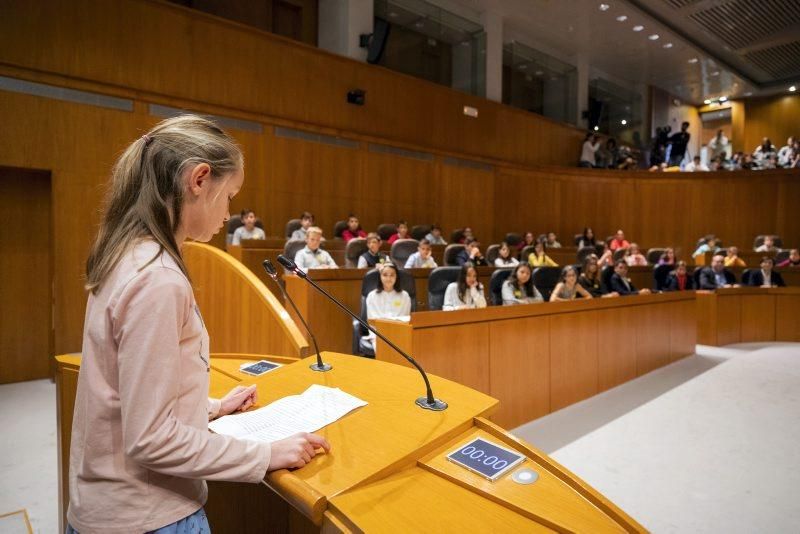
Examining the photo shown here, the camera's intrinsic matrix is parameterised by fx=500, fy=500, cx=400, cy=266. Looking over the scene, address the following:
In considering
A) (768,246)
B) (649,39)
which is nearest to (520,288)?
(768,246)

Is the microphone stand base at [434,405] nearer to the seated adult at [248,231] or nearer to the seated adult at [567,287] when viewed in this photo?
the seated adult at [567,287]

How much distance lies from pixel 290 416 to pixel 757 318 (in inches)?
277

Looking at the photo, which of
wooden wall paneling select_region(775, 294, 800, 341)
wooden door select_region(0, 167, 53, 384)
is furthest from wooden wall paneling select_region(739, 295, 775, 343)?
wooden door select_region(0, 167, 53, 384)

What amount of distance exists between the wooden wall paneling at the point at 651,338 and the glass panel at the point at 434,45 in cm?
643

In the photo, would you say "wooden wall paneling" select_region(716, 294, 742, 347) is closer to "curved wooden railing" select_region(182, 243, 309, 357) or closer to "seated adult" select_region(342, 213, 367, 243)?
"seated adult" select_region(342, 213, 367, 243)

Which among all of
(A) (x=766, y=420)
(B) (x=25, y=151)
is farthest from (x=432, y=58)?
(A) (x=766, y=420)

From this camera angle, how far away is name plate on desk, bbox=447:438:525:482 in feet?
3.08

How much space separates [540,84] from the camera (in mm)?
11789

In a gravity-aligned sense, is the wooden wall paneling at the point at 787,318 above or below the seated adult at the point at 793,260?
below

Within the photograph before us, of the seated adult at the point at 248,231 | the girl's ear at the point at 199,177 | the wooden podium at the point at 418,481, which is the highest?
the seated adult at the point at 248,231

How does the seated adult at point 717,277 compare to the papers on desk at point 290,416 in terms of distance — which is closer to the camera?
the papers on desk at point 290,416

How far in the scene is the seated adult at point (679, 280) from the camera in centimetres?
641

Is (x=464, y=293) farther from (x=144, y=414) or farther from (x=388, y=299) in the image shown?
(x=144, y=414)

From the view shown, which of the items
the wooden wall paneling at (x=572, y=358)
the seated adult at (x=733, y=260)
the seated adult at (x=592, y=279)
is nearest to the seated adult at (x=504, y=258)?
the seated adult at (x=592, y=279)
